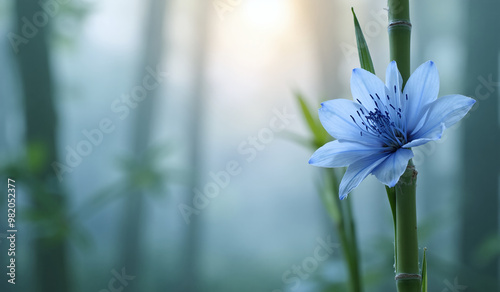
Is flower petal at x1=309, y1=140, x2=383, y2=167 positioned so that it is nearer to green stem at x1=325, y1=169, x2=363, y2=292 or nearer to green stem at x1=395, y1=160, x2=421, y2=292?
green stem at x1=395, y1=160, x2=421, y2=292

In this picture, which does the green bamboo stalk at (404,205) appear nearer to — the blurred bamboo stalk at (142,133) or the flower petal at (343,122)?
the flower petal at (343,122)

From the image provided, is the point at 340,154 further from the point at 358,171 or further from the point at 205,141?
the point at 205,141

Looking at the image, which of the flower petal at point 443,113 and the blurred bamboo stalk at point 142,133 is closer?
the flower petal at point 443,113

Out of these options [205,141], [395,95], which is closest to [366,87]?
[395,95]

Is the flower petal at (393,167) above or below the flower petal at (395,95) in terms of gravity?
below

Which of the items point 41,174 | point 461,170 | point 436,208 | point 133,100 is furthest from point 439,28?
point 41,174

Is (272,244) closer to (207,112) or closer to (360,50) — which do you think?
(207,112)

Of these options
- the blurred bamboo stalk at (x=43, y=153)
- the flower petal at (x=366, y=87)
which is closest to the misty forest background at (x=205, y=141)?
the blurred bamboo stalk at (x=43, y=153)
